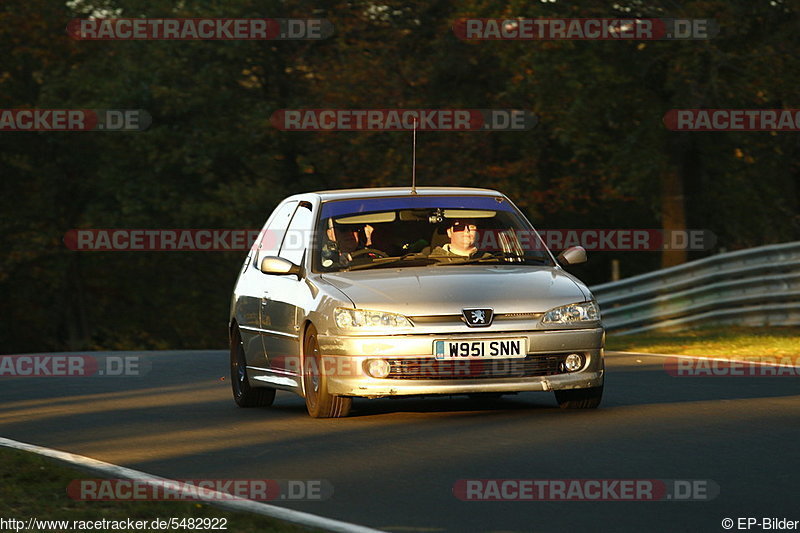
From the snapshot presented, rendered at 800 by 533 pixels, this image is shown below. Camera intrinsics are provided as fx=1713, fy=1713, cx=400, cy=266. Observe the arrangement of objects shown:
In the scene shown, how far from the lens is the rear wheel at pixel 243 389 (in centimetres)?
1377

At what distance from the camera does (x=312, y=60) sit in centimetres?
4934

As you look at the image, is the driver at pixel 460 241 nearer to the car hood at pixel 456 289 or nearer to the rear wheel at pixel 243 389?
the car hood at pixel 456 289

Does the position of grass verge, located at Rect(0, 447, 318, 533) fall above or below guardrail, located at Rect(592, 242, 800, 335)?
above

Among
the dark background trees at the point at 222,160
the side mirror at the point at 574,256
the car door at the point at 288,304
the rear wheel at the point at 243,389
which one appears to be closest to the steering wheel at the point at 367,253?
the car door at the point at 288,304

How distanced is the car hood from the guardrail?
35.2 ft

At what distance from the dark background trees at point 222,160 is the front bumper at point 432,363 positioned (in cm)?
2487

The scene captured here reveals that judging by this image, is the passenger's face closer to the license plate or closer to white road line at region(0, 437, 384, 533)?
the license plate

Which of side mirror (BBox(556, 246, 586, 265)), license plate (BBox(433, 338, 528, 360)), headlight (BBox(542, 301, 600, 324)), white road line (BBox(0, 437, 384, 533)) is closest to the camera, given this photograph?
white road line (BBox(0, 437, 384, 533))

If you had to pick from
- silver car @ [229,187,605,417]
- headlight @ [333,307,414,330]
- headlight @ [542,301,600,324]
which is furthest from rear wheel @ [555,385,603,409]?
headlight @ [333,307,414,330]

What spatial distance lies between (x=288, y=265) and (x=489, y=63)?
109 feet

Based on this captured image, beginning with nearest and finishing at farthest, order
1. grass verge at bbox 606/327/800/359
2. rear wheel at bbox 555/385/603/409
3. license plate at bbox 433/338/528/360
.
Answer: license plate at bbox 433/338/528/360
rear wheel at bbox 555/385/603/409
grass verge at bbox 606/327/800/359

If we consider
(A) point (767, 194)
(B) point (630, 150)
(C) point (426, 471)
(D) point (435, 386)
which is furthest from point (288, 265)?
Result: (A) point (767, 194)

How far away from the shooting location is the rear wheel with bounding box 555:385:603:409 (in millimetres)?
11859

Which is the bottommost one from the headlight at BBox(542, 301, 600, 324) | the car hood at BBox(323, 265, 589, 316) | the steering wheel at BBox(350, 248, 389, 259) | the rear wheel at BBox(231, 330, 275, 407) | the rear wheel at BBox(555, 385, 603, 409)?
the rear wheel at BBox(231, 330, 275, 407)
